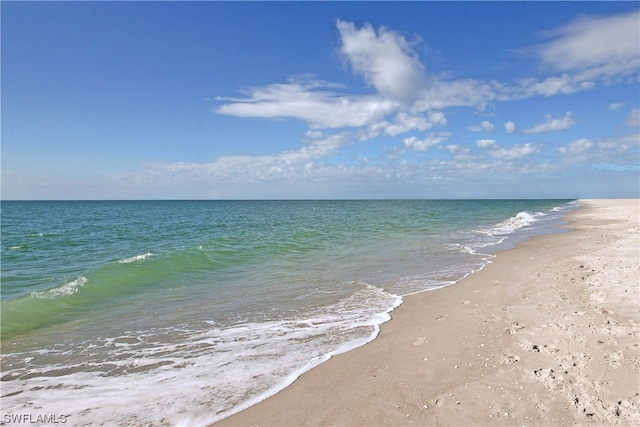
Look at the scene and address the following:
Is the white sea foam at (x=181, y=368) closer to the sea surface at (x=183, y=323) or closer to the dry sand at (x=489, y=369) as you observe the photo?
the sea surface at (x=183, y=323)

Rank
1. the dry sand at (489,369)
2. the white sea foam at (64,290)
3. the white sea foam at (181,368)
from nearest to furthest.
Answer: the dry sand at (489,369), the white sea foam at (181,368), the white sea foam at (64,290)

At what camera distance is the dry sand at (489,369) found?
4.34 metres

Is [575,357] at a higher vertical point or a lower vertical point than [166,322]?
higher

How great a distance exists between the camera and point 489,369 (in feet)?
17.4

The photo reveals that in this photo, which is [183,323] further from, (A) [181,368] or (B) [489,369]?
(B) [489,369]

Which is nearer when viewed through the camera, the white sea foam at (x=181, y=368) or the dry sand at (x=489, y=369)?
the dry sand at (x=489, y=369)

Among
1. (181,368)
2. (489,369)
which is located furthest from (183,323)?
(489,369)

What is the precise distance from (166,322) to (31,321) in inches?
149

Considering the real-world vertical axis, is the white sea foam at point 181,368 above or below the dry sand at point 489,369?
below

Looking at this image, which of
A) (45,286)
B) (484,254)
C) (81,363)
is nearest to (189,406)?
(81,363)

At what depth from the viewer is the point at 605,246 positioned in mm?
16453

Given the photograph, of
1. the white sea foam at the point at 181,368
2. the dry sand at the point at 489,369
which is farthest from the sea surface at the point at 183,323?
the dry sand at the point at 489,369

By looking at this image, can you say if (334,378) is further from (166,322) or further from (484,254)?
(484,254)

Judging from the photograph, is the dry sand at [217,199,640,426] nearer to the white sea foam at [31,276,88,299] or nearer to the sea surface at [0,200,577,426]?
the sea surface at [0,200,577,426]
